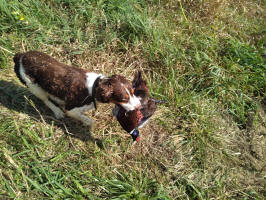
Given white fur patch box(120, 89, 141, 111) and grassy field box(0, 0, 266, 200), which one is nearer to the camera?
white fur patch box(120, 89, 141, 111)

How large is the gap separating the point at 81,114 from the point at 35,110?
797mm

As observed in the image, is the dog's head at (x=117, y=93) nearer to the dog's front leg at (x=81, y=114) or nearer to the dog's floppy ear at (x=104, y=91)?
the dog's floppy ear at (x=104, y=91)

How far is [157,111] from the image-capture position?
3957 mm

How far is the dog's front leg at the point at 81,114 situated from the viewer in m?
3.48

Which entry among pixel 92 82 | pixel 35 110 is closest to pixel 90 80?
pixel 92 82

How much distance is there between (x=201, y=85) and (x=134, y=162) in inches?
70.6

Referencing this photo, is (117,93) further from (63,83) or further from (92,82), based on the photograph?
(63,83)

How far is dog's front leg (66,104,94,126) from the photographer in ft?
11.4

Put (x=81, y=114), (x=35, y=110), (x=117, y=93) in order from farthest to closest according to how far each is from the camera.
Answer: (x=35, y=110) → (x=81, y=114) → (x=117, y=93)

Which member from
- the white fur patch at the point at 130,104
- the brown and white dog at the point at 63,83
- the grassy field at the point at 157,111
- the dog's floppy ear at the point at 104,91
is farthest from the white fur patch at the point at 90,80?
Result: the grassy field at the point at 157,111

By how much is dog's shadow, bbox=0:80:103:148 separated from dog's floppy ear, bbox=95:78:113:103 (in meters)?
0.80

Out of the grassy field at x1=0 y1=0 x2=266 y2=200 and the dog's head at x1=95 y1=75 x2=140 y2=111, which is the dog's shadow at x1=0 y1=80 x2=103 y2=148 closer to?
the grassy field at x1=0 y1=0 x2=266 y2=200

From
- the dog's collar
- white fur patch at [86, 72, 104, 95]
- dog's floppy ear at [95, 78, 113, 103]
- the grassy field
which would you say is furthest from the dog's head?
the grassy field

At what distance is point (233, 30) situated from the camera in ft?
17.0
